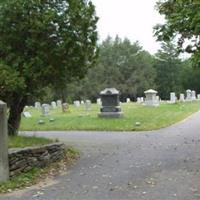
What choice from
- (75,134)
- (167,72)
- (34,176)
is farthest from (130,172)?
(167,72)

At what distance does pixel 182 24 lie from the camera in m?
11.6

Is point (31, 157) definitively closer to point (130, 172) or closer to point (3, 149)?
point (3, 149)

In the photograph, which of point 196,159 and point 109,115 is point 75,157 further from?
point 109,115

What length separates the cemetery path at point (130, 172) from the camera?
900 cm

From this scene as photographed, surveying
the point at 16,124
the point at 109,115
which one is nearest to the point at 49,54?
the point at 16,124

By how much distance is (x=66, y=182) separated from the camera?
1034cm

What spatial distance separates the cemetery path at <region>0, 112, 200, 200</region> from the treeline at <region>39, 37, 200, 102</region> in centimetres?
6095

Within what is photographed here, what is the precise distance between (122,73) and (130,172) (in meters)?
74.7

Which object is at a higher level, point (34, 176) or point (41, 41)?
point (41, 41)

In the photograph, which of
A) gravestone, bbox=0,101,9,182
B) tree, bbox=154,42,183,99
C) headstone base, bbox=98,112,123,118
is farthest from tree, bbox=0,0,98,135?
tree, bbox=154,42,183,99

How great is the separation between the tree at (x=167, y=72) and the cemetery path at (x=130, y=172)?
67949mm

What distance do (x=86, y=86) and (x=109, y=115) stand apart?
51119mm

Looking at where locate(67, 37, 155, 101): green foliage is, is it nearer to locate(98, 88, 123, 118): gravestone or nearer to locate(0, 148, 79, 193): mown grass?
locate(98, 88, 123, 118): gravestone

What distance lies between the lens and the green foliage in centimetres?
8042
